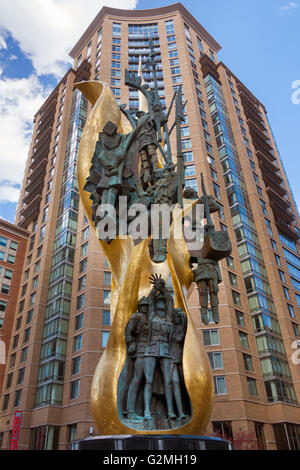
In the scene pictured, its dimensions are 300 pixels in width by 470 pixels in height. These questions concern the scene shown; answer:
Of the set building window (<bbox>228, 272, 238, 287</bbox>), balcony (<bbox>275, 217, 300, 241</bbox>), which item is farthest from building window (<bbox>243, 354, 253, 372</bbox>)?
balcony (<bbox>275, 217, 300, 241</bbox>)

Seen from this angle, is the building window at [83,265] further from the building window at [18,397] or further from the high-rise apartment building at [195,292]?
the building window at [18,397]

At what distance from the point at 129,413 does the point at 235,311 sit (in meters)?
25.4

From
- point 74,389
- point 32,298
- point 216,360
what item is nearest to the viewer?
point 216,360

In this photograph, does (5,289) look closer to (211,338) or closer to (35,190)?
(35,190)

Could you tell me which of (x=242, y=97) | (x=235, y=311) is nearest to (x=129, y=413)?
(x=235, y=311)

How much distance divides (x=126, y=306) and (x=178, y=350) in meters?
1.76

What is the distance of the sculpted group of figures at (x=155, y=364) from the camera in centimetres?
909

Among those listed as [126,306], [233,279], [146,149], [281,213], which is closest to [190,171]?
[233,279]

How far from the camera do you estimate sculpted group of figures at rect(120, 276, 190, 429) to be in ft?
29.8

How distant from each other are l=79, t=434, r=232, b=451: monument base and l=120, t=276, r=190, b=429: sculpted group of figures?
938 millimetres

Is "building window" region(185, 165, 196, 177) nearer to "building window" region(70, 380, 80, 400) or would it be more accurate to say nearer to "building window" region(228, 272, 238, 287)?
"building window" region(228, 272, 238, 287)

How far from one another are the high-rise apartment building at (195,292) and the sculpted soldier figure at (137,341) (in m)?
20.6

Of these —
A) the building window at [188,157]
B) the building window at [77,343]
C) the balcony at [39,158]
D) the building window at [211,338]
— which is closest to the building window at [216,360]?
the building window at [211,338]

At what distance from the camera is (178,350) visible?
32.7ft
